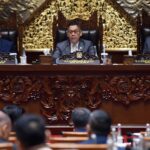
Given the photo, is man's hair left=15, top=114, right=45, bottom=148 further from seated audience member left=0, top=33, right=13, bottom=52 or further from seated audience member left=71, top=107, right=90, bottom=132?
seated audience member left=0, top=33, right=13, bottom=52

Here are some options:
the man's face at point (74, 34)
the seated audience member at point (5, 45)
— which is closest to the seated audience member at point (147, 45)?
the man's face at point (74, 34)

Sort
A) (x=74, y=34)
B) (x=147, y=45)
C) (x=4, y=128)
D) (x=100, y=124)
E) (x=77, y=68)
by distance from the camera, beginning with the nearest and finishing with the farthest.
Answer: (x=100, y=124) → (x=4, y=128) → (x=77, y=68) → (x=74, y=34) → (x=147, y=45)

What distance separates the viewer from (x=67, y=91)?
285 inches

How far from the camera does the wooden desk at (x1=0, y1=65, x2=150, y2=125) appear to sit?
7180 mm

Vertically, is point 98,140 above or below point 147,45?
below

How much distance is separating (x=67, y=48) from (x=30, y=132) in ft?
17.0

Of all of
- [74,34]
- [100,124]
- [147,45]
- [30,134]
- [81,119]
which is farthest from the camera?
[147,45]

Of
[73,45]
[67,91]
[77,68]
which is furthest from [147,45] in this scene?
[67,91]

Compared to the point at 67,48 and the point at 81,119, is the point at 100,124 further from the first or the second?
the point at 67,48

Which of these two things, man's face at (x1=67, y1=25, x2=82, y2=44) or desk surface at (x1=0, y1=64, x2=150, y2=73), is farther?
man's face at (x1=67, y1=25, x2=82, y2=44)

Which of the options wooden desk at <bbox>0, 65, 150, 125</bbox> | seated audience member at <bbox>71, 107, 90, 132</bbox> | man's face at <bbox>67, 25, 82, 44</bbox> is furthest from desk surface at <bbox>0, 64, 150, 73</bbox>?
seated audience member at <bbox>71, 107, 90, 132</bbox>

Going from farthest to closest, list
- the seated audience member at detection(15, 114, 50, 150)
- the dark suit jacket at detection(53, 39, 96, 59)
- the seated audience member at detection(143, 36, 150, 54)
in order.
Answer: the seated audience member at detection(143, 36, 150, 54) → the dark suit jacket at detection(53, 39, 96, 59) → the seated audience member at detection(15, 114, 50, 150)

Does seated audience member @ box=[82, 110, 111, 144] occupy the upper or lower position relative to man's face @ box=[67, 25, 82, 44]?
lower

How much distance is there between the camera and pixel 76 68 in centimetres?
721
